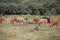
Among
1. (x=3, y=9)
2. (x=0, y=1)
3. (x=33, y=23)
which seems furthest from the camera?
(x=0, y=1)

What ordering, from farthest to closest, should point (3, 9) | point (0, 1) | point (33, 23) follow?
point (0, 1)
point (3, 9)
point (33, 23)

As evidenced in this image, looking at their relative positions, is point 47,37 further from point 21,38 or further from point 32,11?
point 32,11

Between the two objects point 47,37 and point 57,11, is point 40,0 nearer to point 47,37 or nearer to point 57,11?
point 57,11

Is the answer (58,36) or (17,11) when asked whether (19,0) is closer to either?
(17,11)

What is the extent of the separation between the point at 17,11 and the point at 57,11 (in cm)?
380

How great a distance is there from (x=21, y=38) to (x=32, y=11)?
11847 millimetres

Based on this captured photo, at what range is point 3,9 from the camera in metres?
21.1

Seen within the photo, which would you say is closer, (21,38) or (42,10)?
(21,38)

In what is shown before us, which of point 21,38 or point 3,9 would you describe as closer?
point 21,38

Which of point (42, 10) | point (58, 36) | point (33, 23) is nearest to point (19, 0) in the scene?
point (42, 10)

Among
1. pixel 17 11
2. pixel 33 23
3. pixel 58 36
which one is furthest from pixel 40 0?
pixel 58 36

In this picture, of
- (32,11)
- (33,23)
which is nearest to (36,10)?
(32,11)

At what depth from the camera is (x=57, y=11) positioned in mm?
21172

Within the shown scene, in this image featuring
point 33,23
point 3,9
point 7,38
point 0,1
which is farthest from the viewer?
point 0,1
